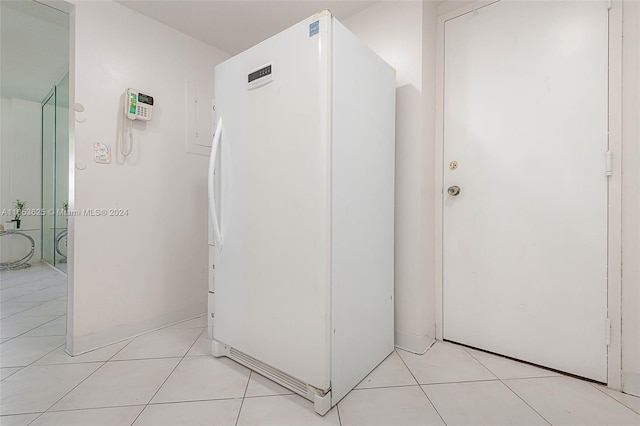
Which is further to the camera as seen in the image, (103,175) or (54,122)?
(54,122)

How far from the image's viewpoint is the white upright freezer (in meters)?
1.17

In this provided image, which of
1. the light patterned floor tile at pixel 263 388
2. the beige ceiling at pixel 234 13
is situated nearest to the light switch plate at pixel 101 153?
the beige ceiling at pixel 234 13

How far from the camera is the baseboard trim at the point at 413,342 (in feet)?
5.45

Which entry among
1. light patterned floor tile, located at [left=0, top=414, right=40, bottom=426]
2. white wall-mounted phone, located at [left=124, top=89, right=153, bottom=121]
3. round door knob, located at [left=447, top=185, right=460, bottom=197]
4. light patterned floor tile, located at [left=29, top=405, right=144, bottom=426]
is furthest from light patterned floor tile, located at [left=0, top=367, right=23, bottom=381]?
round door knob, located at [left=447, top=185, right=460, bottom=197]

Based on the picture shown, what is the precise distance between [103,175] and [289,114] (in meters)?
1.36

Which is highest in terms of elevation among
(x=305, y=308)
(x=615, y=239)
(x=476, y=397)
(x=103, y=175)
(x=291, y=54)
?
(x=291, y=54)

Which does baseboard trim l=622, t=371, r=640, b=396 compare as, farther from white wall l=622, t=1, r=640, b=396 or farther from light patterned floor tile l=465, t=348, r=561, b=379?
light patterned floor tile l=465, t=348, r=561, b=379

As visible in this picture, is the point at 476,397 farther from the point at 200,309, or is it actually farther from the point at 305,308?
the point at 200,309

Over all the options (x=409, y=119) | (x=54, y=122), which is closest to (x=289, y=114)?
(x=409, y=119)

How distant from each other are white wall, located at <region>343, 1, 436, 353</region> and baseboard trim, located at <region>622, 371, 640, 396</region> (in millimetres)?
850

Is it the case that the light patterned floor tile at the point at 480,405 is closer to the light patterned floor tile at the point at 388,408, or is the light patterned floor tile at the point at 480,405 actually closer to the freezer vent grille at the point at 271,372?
the light patterned floor tile at the point at 388,408

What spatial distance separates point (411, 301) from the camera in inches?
66.6

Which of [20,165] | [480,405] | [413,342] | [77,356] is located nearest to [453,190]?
[413,342]

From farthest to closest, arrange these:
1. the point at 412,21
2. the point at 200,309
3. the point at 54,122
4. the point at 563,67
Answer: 1. the point at 54,122
2. the point at 200,309
3. the point at 412,21
4. the point at 563,67
